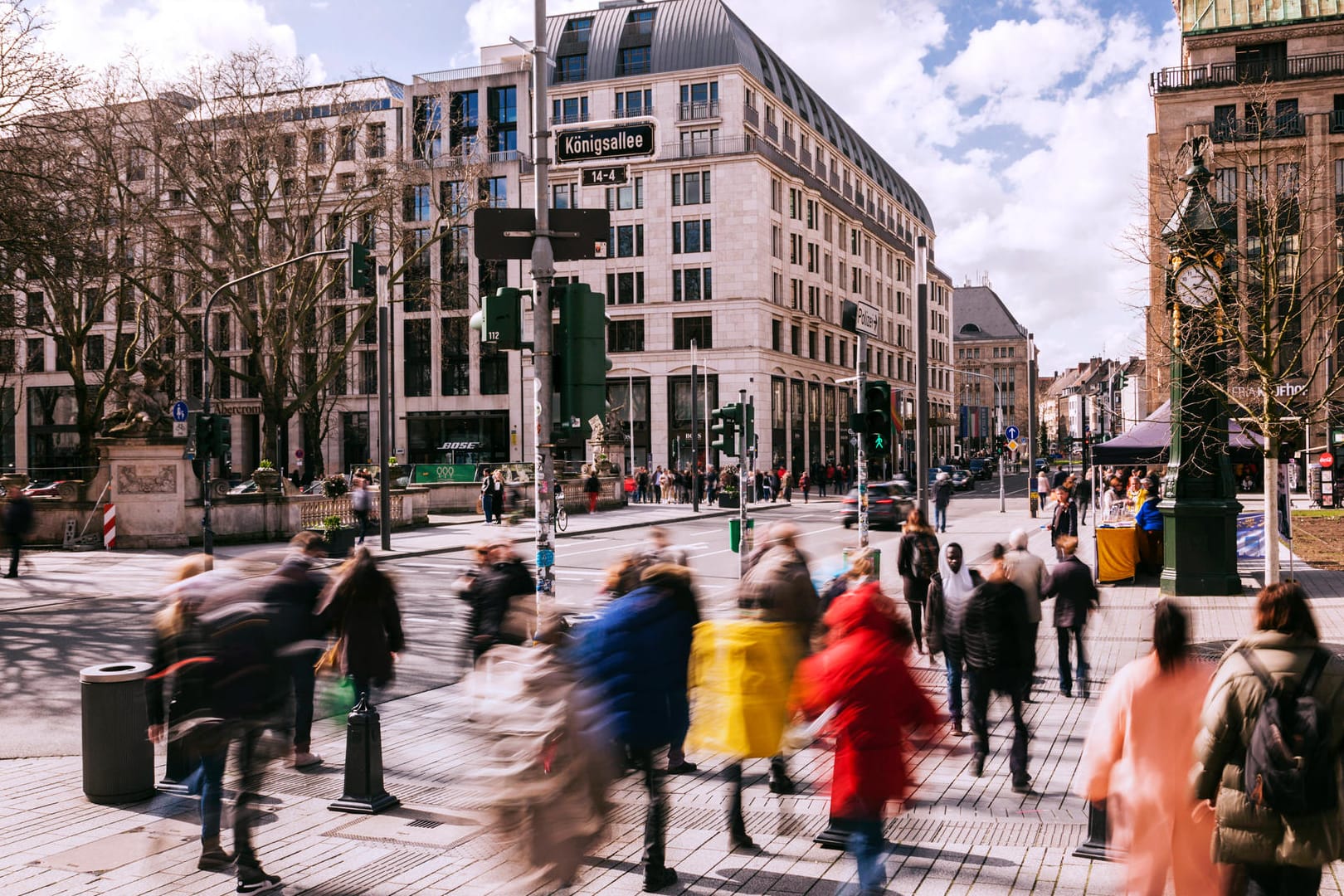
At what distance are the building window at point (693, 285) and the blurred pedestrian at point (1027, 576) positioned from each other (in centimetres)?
5246

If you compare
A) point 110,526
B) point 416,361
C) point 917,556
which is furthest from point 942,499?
point 416,361

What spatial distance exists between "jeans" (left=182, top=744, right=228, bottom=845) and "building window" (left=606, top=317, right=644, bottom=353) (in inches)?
2216

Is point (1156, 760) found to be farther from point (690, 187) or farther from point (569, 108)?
point (569, 108)

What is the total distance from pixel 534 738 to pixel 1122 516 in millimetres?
24309

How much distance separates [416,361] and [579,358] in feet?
198

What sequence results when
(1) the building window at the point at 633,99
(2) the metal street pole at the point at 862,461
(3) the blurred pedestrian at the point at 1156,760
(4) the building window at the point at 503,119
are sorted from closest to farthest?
(3) the blurred pedestrian at the point at 1156,760 < (2) the metal street pole at the point at 862,461 < (1) the building window at the point at 633,99 < (4) the building window at the point at 503,119

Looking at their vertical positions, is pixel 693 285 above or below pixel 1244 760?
above

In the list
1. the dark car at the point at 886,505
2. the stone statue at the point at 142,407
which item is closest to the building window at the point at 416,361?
the dark car at the point at 886,505

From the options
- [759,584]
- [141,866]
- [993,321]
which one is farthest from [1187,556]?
[993,321]

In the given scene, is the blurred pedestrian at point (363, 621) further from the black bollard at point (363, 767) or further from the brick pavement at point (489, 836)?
the brick pavement at point (489, 836)

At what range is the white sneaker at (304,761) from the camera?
8.02m

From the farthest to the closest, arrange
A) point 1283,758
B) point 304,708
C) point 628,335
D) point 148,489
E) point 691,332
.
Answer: point 628,335
point 691,332
point 148,489
point 304,708
point 1283,758

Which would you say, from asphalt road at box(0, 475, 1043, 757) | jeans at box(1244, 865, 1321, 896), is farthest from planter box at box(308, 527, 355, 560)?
jeans at box(1244, 865, 1321, 896)

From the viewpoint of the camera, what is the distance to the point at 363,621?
7.36m
